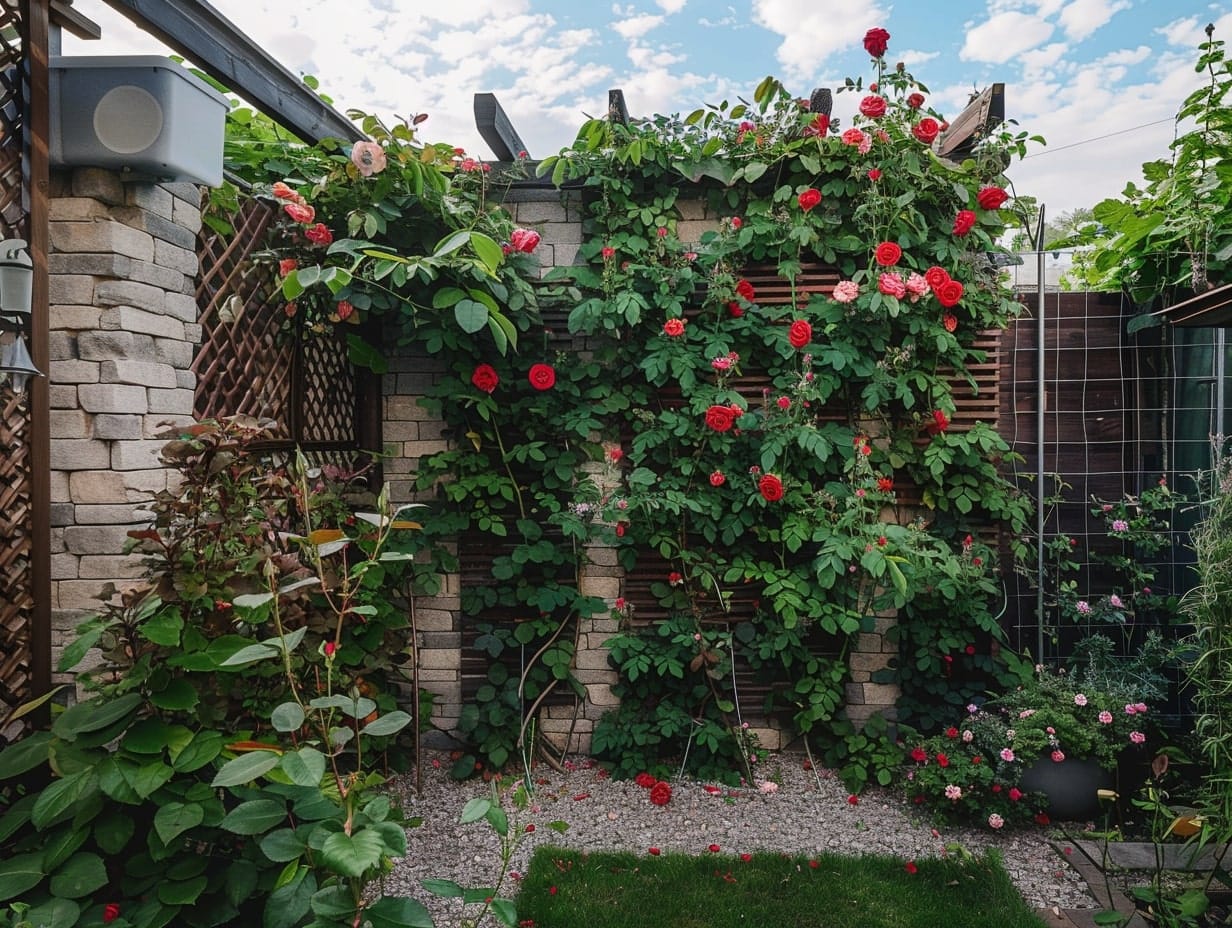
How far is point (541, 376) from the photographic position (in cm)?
314

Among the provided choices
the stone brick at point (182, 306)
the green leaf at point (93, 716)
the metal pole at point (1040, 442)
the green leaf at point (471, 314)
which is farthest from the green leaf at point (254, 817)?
the metal pole at point (1040, 442)

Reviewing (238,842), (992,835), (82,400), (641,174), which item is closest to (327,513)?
(82,400)

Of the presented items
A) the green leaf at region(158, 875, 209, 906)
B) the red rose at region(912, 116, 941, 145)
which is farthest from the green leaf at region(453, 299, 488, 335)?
the red rose at region(912, 116, 941, 145)

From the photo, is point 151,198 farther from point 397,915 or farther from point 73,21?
point 397,915

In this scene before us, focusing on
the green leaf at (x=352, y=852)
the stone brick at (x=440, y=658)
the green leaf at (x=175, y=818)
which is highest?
the green leaf at (x=352, y=852)

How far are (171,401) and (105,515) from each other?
0.36m

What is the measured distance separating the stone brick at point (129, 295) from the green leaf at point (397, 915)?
5.16 feet

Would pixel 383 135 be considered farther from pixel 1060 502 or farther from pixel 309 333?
pixel 1060 502

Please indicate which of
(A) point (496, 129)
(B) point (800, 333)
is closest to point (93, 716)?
(A) point (496, 129)

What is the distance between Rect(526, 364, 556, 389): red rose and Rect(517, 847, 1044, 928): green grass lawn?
5.61 ft

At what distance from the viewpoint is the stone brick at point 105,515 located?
195cm

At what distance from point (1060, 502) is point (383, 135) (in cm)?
325

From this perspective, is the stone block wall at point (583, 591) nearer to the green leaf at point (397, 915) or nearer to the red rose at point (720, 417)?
the red rose at point (720, 417)

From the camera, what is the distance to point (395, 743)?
3.17 meters
